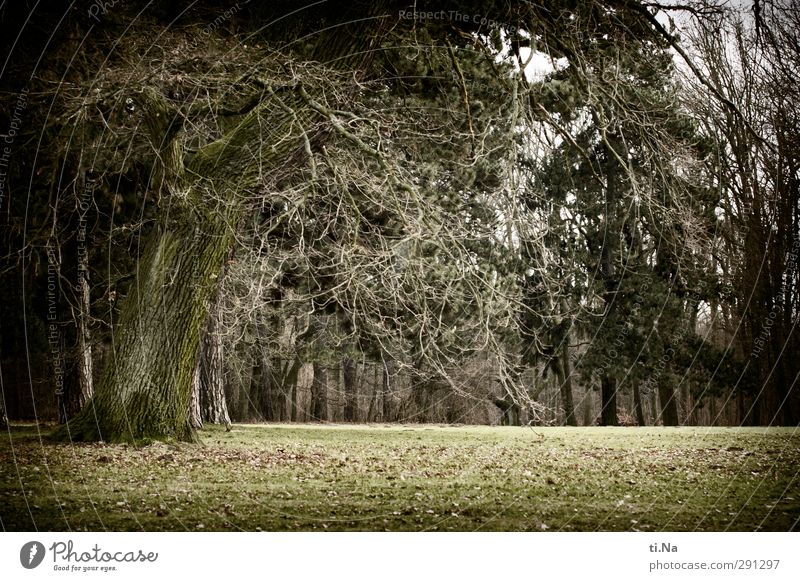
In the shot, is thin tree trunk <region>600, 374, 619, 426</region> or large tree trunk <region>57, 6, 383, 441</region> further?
thin tree trunk <region>600, 374, 619, 426</region>

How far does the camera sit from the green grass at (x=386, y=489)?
4754 mm

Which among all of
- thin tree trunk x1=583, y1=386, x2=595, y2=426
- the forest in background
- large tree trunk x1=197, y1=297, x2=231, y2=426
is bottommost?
thin tree trunk x1=583, y1=386, x2=595, y2=426

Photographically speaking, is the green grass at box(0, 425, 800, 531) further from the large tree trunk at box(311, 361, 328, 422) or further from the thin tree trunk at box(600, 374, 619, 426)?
the large tree trunk at box(311, 361, 328, 422)

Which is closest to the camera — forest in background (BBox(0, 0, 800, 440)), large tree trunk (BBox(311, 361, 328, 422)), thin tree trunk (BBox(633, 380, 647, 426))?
forest in background (BBox(0, 0, 800, 440))

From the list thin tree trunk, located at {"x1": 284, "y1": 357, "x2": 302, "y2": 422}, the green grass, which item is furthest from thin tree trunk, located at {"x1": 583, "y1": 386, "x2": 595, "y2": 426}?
the green grass

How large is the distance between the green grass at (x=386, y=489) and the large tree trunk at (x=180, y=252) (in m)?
0.55

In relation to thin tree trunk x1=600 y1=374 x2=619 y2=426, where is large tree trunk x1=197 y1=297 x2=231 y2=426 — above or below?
above

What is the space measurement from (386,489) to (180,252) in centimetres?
363

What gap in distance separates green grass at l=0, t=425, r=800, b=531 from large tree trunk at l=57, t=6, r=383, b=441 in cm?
55

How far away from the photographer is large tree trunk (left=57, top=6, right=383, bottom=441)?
727 cm

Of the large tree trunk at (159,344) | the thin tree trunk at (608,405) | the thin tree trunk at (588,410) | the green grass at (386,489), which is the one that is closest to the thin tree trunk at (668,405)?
the thin tree trunk at (608,405)

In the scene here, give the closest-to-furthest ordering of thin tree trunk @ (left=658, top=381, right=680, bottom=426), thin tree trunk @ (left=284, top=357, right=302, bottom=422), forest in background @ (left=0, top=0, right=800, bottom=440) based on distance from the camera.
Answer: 1. forest in background @ (left=0, top=0, right=800, bottom=440)
2. thin tree trunk @ (left=658, top=381, right=680, bottom=426)
3. thin tree trunk @ (left=284, top=357, right=302, bottom=422)
